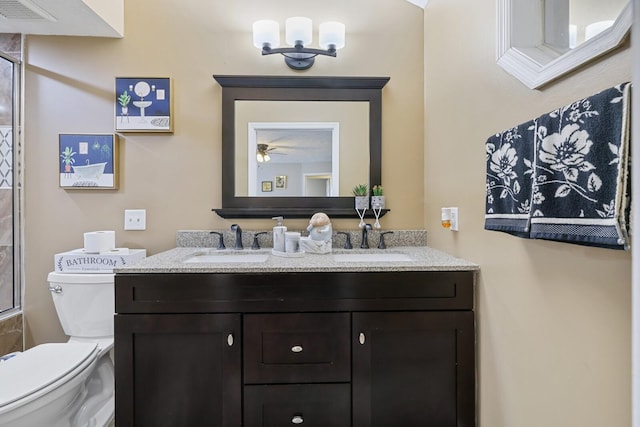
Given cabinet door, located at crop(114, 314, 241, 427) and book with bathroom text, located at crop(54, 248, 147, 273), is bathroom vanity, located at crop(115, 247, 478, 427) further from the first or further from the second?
book with bathroom text, located at crop(54, 248, 147, 273)

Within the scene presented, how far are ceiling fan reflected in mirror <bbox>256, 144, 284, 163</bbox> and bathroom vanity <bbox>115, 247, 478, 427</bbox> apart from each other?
2.54 feet

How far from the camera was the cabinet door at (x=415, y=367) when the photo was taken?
139 centimetres

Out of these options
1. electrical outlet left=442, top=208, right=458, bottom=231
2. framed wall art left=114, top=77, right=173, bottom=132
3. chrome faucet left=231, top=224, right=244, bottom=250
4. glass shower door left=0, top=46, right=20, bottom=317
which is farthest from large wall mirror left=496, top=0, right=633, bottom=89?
glass shower door left=0, top=46, right=20, bottom=317

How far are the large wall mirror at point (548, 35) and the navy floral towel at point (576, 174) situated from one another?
0.16 metres

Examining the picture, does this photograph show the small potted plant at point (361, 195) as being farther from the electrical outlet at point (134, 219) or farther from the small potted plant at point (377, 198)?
the electrical outlet at point (134, 219)

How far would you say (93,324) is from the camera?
5.55 feet

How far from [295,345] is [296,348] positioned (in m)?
0.01

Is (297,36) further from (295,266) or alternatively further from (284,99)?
(295,266)

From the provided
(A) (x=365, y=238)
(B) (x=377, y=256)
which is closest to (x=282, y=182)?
(A) (x=365, y=238)

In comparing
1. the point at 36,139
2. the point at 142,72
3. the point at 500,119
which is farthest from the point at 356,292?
the point at 36,139

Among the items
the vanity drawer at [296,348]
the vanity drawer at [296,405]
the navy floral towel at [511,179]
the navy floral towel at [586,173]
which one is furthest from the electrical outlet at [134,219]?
the navy floral towel at [586,173]

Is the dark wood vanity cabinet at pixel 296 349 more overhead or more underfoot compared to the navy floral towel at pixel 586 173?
more underfoot

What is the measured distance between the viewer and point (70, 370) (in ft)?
4.28

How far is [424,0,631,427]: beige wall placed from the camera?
0.79 m
